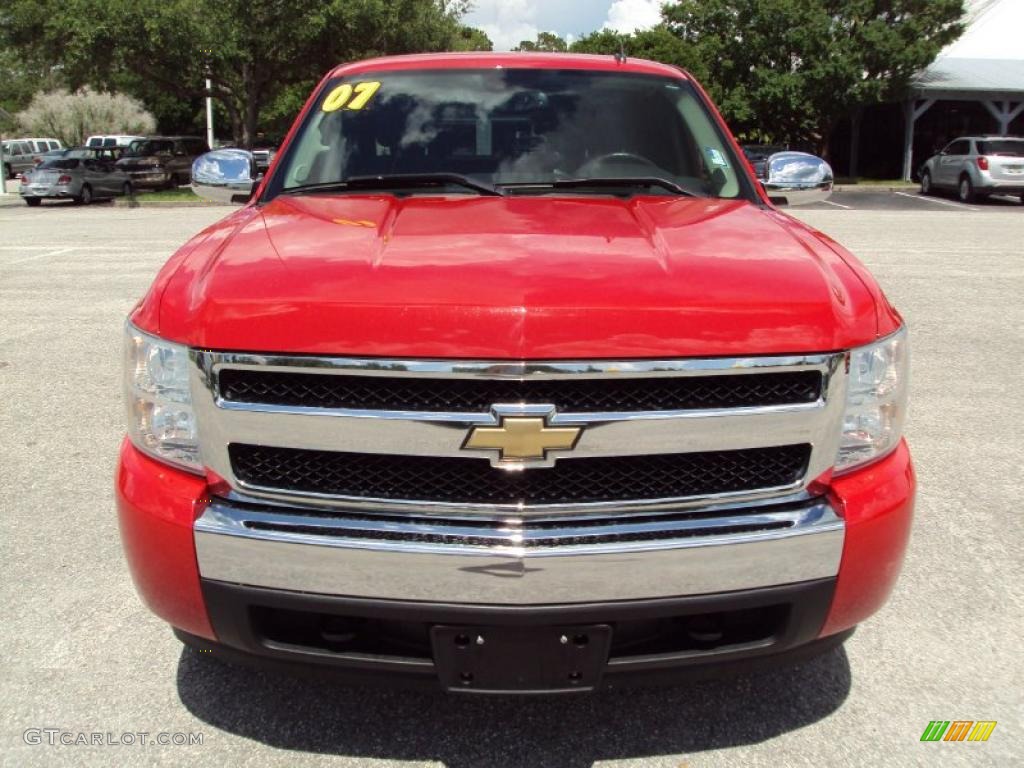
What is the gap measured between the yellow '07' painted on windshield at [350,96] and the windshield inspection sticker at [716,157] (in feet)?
4.33

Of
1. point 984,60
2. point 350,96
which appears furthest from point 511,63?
point 984,60

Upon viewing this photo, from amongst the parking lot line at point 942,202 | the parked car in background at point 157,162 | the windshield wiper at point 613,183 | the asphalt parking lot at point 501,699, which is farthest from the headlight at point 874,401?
the parked car in background at point 157,162

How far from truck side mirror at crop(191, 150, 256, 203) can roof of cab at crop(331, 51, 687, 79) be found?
0.56m

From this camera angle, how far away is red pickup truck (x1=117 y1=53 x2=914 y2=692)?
197cm

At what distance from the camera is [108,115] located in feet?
184

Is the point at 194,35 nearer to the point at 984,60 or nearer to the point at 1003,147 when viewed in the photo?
the point at 1003,147

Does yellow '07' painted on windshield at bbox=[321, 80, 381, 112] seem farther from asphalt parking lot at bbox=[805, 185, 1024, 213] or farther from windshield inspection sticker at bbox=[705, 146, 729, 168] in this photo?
asphalt parking lot at bbox=[805, 185, 1024, 213]

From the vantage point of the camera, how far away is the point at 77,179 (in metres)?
26.0

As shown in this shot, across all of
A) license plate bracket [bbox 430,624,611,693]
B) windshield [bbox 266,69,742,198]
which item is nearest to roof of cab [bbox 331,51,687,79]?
windshield [bbox 266,69,742,198]

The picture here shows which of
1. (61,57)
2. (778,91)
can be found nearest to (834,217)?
(778,91)

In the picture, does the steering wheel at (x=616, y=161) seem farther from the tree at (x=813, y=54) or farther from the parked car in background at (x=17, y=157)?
the parked car in background at (x=17, y=157)

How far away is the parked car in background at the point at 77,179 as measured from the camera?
25.4 m

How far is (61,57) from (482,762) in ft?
99.2

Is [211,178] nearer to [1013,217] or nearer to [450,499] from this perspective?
[450,499]
